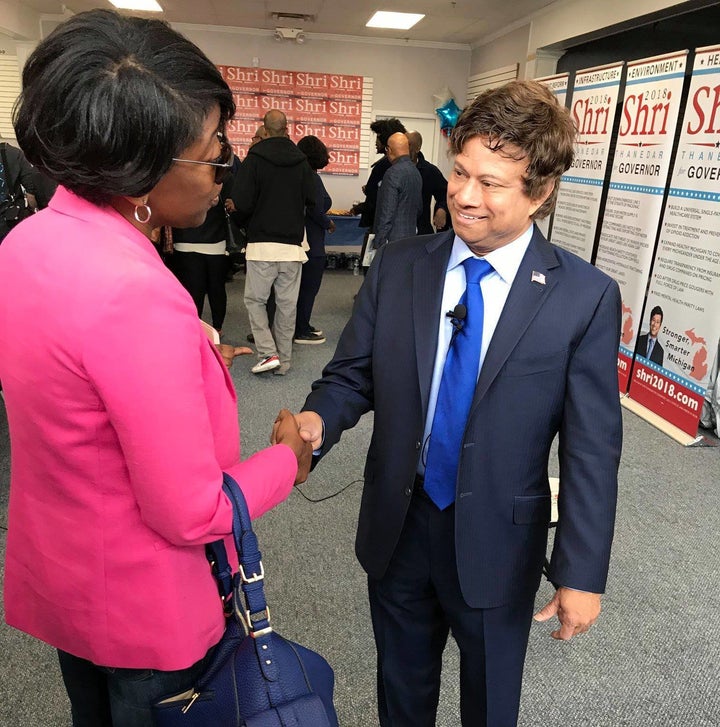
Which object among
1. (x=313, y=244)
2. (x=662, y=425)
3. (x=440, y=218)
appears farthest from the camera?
(x=440, y=218)

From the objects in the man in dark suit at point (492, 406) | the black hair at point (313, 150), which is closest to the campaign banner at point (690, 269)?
the black hair at point (313, 150)

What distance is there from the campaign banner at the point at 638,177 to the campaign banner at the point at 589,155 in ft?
0.43

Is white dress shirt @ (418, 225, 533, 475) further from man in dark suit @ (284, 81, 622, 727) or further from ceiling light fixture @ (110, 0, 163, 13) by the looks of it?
ceiling light fixture @ (110, 0, 163, 13)

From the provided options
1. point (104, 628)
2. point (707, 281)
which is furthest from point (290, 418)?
point (707, 281)

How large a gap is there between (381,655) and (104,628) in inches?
30.3

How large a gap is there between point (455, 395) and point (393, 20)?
7.97 meters

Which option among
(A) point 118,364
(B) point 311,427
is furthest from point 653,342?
(A) point 118,364

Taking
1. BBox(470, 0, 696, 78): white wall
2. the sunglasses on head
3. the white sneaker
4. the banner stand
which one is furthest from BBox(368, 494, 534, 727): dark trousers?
BBox(470, 0, 696, 78): white wall

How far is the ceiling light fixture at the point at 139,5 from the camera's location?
25.4 ft

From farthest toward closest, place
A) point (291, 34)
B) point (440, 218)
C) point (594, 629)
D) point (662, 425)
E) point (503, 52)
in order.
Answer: point (291, 34) < point (503, 52) < point (440, 218) < point (662, 425) < point (594, 629)

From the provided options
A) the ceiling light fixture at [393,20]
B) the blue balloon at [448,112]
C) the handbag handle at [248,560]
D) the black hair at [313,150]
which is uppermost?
the ceiling light fixture at [393,20]

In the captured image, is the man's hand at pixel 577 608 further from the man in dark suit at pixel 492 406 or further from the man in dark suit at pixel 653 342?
the man in dark suit at pixel 653 342

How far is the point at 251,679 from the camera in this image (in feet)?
3.04

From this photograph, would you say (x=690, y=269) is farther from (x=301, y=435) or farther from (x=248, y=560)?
(x=248, y=560)
